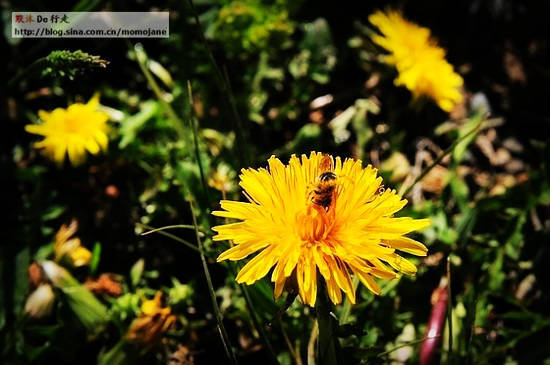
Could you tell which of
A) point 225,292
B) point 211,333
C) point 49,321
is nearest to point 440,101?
point 225,292

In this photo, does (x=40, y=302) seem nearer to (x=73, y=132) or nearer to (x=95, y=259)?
(x=95, y=259)

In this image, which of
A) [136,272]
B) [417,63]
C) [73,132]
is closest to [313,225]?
[136,272]

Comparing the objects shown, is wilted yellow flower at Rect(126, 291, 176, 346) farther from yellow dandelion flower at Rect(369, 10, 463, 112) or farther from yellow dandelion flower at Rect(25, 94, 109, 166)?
yellow dandelion flower at Rect(369, 10, 463, 112)

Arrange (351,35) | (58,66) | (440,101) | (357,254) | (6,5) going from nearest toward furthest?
(357,254), (58,66), (6,5), (440,101), (351,35)

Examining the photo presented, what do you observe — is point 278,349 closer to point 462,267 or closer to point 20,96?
point 462,267

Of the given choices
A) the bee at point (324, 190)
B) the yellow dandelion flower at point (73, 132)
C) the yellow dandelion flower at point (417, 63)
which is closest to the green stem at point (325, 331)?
the bee at point (324, 190)

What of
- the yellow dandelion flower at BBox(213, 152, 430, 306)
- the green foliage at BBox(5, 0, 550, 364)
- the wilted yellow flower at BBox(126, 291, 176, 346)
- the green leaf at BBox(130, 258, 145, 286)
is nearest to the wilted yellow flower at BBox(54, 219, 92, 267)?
the green foliage at BBox(5, 0, 550, 364)
